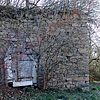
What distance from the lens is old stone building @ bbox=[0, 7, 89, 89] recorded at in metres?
5.34

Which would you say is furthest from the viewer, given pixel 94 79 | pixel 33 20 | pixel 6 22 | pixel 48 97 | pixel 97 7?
pixel 94 79

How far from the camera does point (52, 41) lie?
5.46m

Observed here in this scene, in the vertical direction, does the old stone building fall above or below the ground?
above

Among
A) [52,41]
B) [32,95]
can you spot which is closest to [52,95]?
[32,95]

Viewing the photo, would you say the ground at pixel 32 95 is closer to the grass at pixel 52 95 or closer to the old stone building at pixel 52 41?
the grass at pixel 52 95

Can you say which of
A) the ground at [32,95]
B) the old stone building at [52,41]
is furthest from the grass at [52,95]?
the old stone building at [52,41]

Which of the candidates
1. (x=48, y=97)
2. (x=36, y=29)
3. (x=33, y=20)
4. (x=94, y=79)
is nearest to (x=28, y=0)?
(x=33, y=20)

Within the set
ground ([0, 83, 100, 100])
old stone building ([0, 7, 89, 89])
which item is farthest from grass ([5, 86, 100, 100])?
old stone building ([0, 7, 89, 89])

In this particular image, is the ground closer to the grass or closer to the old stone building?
the grass

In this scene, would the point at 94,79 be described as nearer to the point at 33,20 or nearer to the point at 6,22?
the point at 33,20

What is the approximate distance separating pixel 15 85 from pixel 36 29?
1983 mm

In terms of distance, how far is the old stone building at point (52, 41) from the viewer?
17.5 ft

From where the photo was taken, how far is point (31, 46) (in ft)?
18.1

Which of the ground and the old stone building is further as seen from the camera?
the old stone building
